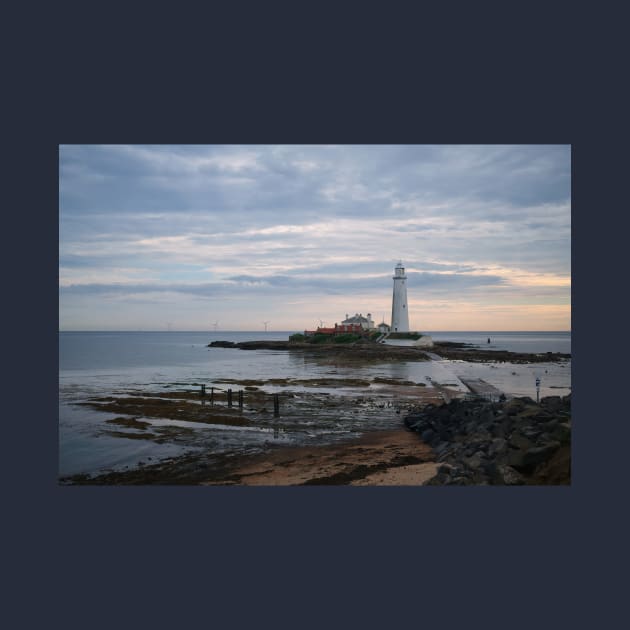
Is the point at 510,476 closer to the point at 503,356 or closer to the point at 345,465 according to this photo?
the point at 345,465

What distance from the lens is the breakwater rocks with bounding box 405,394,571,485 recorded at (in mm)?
5668

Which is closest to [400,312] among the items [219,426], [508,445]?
[219,426]

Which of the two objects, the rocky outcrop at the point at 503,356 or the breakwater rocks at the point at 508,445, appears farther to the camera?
the rocky outcrop at the point at 503,356

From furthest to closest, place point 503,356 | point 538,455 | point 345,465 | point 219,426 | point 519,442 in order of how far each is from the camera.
→ point 503,356
point 219,426
point 345,465
point 519,442
point 538,455

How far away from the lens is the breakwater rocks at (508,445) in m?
5.67

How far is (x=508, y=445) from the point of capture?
6.14 meters

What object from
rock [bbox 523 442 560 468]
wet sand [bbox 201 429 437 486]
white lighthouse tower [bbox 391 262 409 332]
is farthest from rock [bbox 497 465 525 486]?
white lighthouse tower [bbox 391 262 409 332]

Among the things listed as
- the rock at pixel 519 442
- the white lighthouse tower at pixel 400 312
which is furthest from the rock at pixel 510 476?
the white lighthouse tower at pixel 400 312

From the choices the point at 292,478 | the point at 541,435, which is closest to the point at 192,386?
the point at 292,478

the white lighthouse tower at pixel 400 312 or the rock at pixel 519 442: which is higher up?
the white lighthouse tower at pixel 400 312

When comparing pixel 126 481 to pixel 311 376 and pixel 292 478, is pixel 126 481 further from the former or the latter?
pixel 311 376

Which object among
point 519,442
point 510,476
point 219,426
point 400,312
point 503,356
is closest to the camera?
point 510,476

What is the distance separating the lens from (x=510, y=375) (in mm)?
17938

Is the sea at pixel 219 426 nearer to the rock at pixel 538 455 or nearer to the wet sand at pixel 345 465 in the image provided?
the wet sand at pixel 345 465
